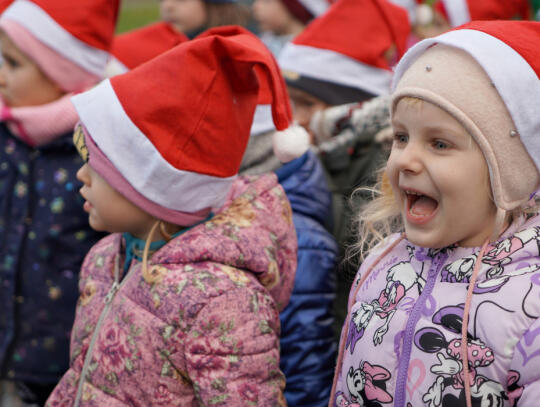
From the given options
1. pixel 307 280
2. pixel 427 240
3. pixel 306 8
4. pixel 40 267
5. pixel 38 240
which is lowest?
pixel 40 267

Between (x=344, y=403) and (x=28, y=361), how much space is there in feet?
4.96

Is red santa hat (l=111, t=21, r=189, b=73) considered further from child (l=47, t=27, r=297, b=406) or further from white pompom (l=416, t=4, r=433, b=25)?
white pompom (l=416, t=4, r=433, b=25)

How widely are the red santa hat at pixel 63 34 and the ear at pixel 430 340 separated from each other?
205cm

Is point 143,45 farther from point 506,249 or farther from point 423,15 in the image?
point 506,249

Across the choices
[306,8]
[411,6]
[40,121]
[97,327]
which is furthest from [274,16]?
[97,327]

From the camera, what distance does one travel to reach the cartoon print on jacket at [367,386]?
1.49 meters

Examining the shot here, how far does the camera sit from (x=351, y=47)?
3.37 meters

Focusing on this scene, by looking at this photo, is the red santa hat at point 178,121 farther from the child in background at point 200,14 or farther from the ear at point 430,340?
the child in background at point 200,14

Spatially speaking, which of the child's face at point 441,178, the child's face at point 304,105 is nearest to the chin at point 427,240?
the child's face at point 441,178

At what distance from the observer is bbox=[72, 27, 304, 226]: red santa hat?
186 cm

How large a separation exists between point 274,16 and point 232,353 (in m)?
3.07

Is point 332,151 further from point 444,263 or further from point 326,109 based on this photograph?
point 444,263

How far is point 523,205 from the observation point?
4.88ft

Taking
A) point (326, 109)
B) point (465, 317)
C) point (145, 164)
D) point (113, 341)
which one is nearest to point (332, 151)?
point (326, 109)
